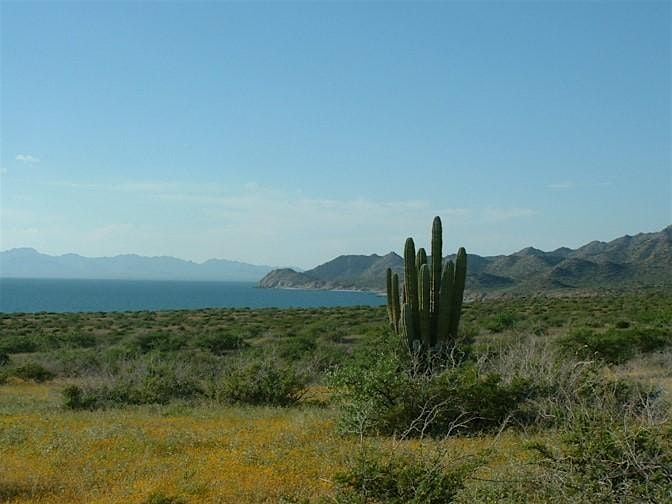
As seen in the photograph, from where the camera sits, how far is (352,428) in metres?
11.5

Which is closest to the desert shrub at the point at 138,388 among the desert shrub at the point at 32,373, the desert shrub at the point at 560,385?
the desert shrub at the point at 32,373

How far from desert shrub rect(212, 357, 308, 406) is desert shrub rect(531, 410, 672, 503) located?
31.3 ft

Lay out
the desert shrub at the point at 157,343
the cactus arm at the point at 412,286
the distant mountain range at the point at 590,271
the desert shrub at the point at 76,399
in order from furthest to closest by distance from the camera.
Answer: the distant mountain range at the point at 590,271
the desert shrub at the point at 157,343
the cactus arm at the point at 412,286
the desert shrub at the point at 76,399

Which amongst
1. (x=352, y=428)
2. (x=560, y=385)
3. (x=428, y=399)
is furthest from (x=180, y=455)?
(x=560, y=385)

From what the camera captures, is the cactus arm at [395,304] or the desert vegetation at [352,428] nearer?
the desert vegetation at [352,428]

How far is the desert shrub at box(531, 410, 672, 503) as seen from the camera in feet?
18.9

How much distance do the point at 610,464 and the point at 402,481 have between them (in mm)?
2105

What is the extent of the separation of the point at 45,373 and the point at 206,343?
362 inches

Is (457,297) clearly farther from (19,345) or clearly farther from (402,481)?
(19,345)

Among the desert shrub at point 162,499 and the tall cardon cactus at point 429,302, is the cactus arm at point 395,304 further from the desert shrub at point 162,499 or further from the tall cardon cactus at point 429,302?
the desert shrub at point 162,499

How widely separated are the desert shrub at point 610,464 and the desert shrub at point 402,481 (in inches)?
38.7

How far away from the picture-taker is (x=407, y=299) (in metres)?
17.4

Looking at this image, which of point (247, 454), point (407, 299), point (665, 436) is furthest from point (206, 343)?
point (665, 436)

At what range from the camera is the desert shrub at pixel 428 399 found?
39.2 ft
